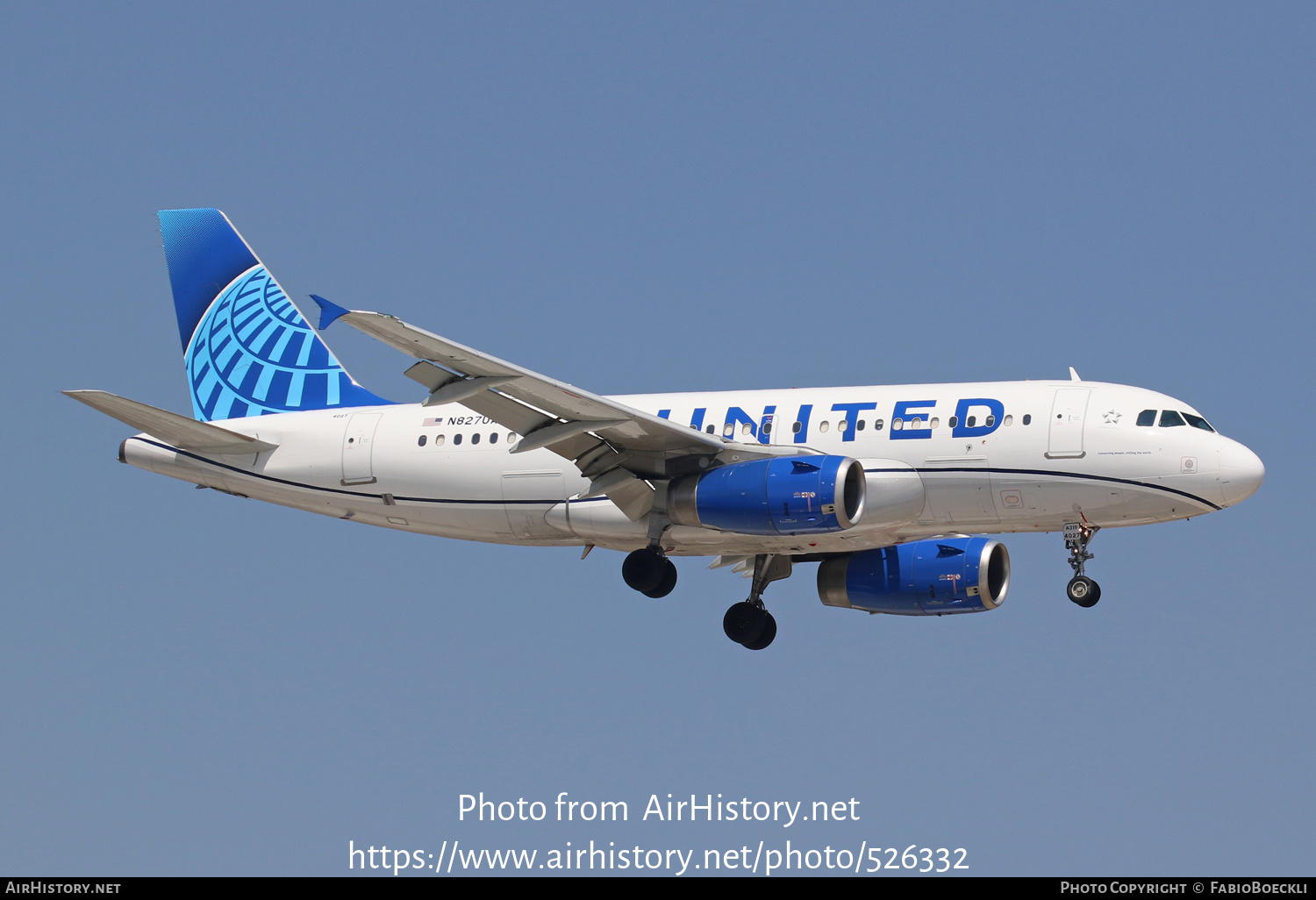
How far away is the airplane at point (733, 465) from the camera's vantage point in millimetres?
30844

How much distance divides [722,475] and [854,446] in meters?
2.64

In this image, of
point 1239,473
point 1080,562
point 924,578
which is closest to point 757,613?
point 924,578

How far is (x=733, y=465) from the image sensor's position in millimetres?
31625

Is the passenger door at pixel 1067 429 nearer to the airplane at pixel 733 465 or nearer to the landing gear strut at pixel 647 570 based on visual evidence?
the airplane at pixel 733 465

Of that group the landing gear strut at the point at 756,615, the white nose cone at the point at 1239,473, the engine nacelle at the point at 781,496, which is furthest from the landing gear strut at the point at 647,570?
the white nose cone at the point at 1239,473

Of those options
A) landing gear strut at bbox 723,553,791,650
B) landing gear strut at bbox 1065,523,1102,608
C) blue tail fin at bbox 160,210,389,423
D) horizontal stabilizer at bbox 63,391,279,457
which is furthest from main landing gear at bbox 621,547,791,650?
horizontal stabilizer at bbox 63,391,279,457

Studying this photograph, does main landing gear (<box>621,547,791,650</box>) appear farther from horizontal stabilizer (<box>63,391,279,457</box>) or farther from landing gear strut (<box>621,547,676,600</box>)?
horizontal stabilizer (<box>63,391,279,457</box>)

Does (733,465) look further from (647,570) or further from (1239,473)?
(1239,473)

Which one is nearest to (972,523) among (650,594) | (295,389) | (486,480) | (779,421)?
(779,421)

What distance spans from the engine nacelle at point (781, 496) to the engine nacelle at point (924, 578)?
15.8 ft

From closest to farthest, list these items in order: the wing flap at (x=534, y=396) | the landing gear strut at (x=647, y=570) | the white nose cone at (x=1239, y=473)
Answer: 1. the wing flap at (x=534, y=396)
2. the white nose cone at (x=1239, y=473)
3. the landing gear strut at (x=647, y=570)

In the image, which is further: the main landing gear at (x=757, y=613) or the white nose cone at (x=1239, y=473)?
the main landing gear at (x=757, y=613)

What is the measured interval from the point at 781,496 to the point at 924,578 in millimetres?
6002

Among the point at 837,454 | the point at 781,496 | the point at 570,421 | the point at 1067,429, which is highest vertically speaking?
the point at 1067,429
